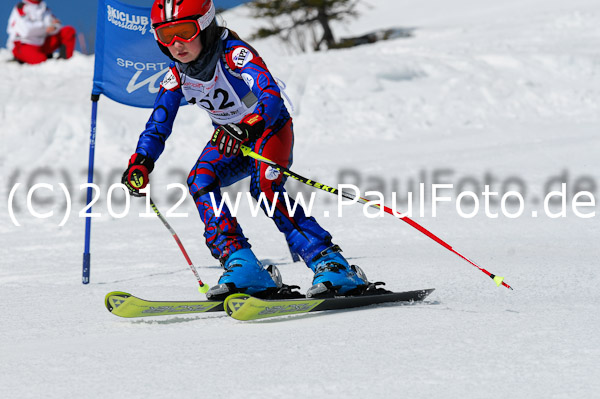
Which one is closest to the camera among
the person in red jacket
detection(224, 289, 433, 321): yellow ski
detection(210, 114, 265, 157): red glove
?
detection(224, 289, 433, 321): yellow ski

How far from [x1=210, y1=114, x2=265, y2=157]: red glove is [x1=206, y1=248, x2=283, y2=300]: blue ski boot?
0.53 meters

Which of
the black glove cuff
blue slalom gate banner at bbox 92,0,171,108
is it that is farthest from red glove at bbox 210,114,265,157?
blue slalom gate banner at bbox 92,0,171,108

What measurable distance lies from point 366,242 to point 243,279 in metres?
3.14

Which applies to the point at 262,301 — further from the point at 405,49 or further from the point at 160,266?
the point at 405,49

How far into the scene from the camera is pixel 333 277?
136 inches

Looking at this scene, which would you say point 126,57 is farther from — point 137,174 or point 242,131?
point 242,131

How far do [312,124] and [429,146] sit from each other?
2294 mm

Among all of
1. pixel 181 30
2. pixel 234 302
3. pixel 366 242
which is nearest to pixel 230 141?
pixel 181 30

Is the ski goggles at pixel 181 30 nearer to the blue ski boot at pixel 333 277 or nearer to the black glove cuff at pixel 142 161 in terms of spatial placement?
the black glove cuff at pixel 142 161

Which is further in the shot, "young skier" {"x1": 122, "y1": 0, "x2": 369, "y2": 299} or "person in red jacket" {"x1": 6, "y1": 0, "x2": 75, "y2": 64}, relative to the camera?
"person in red jacket" {"x1": 6, "y1": 0, "x2": 75, "y2": 64}

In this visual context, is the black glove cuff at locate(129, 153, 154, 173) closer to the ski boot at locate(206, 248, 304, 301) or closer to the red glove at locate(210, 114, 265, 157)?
the red glove at locate(210, 114, 265, 157)

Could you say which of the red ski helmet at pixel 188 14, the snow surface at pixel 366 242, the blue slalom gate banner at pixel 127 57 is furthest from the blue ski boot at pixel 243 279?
the blue slalom gate banner at pixel 127 57

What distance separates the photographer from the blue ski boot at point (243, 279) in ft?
11.1

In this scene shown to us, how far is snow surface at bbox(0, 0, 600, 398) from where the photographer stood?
7.84ft
